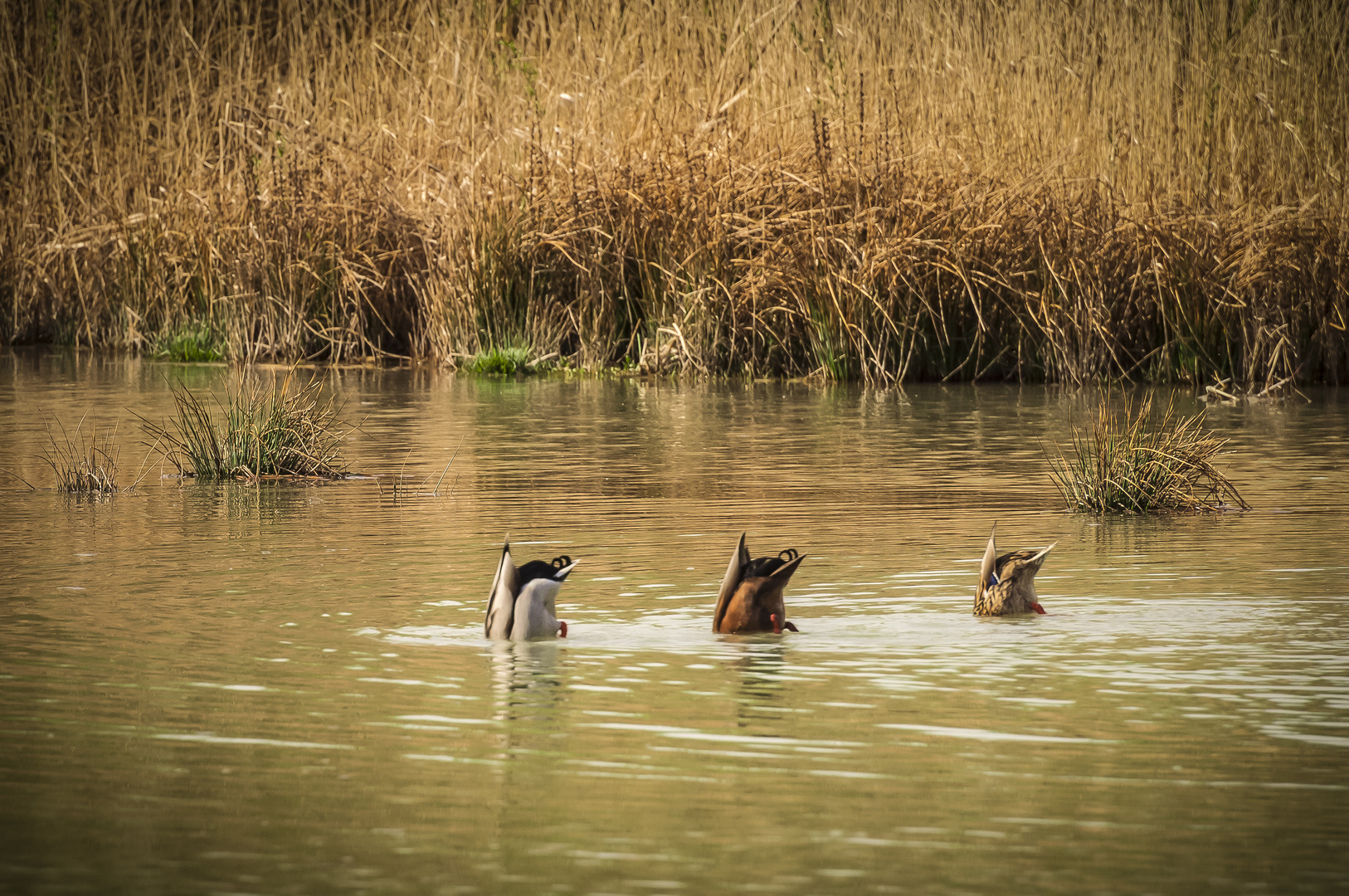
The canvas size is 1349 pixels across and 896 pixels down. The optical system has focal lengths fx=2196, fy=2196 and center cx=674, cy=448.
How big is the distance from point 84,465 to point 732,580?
551 cm

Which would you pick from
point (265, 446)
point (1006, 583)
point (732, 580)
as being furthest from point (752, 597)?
point (265, 446)

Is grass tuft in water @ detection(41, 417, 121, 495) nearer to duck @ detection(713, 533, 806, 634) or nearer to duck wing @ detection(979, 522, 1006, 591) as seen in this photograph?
duck @ detection(713, 533, 806, 634)

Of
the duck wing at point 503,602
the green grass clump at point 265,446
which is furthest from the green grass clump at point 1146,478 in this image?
the duck wing at point 503,602

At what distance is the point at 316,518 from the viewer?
10031 mm

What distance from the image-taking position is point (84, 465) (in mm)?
11258

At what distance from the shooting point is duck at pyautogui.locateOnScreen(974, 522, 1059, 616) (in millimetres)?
7082

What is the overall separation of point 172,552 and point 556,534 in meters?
1.59

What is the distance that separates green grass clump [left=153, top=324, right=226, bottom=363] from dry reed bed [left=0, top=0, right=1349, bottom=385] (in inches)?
5.4

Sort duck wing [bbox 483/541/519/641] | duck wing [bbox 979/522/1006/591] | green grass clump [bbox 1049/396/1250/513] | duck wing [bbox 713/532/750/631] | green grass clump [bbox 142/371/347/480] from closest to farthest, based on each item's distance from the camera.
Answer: duck wing [bbox 483/541/519/641], duck wing [bbox 713/532/750/631], duck wing [bbox 979/522/1006/591], green grass clump [bbox 1049/396/1250/513], green grass clump [bbox 142/371/347/480]

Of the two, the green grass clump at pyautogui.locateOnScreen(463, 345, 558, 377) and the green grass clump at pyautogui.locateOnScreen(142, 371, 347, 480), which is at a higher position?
the green grass clump at pyautogui.locateOnScreen(463, 345, 558, 377)

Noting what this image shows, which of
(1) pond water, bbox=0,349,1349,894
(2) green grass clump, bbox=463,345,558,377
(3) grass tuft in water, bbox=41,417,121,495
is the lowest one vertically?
(1) pond water, bbox=0,349,1349,894

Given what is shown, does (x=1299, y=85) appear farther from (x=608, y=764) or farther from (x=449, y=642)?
(x=608, y=764)

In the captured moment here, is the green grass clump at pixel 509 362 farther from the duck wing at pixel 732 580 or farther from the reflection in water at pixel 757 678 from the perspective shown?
the reflection in water at pixel 757 678

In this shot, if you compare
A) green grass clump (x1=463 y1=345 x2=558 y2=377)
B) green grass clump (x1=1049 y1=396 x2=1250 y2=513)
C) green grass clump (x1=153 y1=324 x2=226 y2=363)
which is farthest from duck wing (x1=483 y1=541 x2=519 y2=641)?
green grass clump (x1=153 y1=324 x2=226 y2=363)
